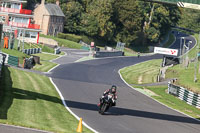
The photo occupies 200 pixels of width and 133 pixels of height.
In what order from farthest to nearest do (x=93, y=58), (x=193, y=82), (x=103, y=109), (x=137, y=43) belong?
(x=137, y=43), (x=93, y=58), (x=193, y=82), (x=103, y=109)

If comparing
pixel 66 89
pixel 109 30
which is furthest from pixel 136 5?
pixel 66 89

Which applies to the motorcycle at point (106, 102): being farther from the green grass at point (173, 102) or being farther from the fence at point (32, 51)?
the fence at point (32, 51)

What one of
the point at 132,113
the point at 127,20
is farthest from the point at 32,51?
the point at 127,20

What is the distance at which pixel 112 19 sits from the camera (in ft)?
407

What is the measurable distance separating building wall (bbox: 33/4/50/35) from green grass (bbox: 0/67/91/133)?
8369 centimetres

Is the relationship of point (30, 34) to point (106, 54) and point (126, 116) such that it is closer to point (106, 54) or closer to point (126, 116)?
point (106, 54)

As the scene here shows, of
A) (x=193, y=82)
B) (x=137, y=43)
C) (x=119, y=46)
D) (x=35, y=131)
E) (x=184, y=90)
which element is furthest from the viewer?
(x=137, y=43)

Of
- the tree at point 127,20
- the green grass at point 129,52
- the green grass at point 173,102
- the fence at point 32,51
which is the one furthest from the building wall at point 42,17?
the green grass at point 173,102

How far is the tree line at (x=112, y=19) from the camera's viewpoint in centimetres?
11719

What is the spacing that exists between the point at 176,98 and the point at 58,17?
78329 millimetres

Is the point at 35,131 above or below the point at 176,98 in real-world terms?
above

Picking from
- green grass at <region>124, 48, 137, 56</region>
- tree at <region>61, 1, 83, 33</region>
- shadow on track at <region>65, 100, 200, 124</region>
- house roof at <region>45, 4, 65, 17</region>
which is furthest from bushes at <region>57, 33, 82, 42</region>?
shadow on track at <region>65, 100, 200, 124</region>

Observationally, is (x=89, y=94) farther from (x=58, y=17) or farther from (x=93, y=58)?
(x=58, y=17)

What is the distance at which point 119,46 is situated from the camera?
110375 mm
